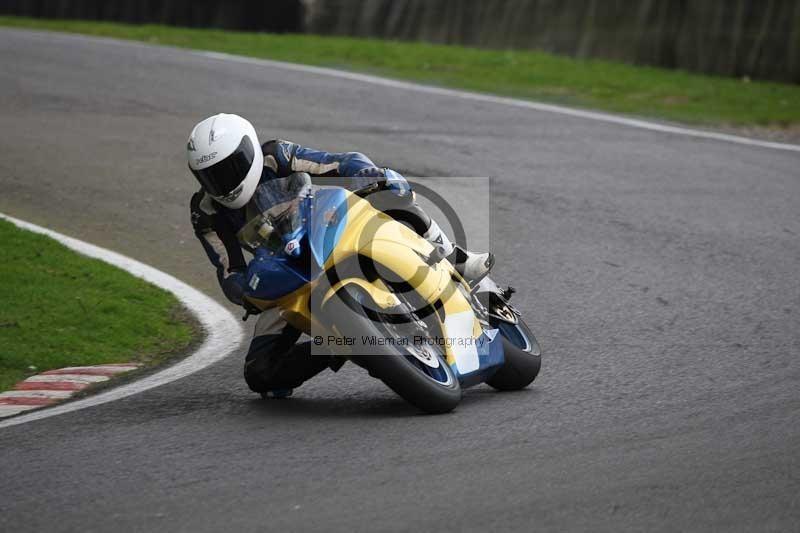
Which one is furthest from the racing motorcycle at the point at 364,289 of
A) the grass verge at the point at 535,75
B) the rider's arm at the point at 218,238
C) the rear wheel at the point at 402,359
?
the grass verge at the point at 535,75

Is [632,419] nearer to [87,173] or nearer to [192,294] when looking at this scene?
[192,294]

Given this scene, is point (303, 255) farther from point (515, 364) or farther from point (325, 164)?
point (515, 364)

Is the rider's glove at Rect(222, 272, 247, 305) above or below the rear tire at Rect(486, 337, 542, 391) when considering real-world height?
above

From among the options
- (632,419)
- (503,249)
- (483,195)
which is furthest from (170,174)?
(632,419)

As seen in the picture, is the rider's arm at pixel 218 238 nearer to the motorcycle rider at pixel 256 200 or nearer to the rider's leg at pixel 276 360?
the motorcycle rider at pixel 256 200

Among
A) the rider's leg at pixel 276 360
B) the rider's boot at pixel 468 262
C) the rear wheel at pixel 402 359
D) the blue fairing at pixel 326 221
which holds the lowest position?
the rider's leg at pixel 276 360

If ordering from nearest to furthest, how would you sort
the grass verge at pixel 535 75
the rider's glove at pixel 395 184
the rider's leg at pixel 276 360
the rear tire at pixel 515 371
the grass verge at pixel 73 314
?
the rider's glove at pixel 395 184 → the rider's leg at pixel 276 360 → the rear tire at pixel 515 371 → the grass verge at pixel 73 314 → the grass verge at pixel 535 75

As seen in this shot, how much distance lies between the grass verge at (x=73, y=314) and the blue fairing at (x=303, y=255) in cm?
180

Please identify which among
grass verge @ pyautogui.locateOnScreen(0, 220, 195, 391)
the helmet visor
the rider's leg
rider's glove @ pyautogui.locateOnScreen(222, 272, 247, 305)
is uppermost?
the helmet visor

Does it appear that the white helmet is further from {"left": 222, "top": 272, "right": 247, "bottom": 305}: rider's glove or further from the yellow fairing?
the yellow fairing

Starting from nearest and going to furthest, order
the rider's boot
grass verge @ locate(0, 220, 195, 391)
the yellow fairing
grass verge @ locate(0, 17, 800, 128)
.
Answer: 1. the yellow fairing
2. the rider's boot
3. grass verge @ locate(0, 220, 195, 391)
4. grass verge @ locate(0, 17, 800, 128)

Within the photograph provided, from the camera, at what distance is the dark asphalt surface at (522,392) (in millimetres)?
4273

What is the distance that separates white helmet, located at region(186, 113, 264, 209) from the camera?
5.34 metres

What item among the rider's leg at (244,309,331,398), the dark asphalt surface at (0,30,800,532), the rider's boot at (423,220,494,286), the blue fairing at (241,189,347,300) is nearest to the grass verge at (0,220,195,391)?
the dark asphalt surface at (0,30,800,532)
